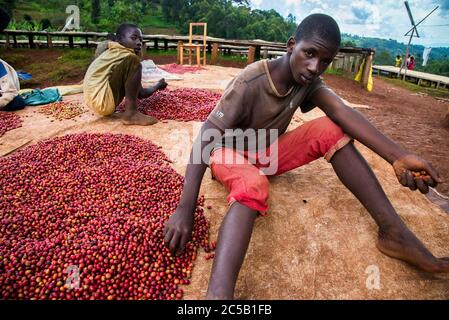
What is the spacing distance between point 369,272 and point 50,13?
1000 inches

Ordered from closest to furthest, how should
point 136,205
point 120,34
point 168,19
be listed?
point 136,205 → point 120,34 → point 168,19

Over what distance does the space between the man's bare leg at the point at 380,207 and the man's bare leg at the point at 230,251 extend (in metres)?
0.65

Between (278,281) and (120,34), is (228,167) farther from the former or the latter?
(120,34)

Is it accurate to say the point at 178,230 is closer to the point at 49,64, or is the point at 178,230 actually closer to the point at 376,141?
the point at 376,141

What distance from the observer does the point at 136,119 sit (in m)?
3.51

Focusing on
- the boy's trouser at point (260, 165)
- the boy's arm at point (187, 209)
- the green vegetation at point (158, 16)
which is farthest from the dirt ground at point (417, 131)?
the green vegetation at point (158, 16)

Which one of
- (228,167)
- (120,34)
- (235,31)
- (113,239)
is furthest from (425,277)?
(235,31)

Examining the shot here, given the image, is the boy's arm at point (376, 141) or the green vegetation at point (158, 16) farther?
the green vegetation at point (158, 16)

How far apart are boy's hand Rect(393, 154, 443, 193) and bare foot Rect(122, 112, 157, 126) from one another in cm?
271

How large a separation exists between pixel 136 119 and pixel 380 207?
9.01 ft

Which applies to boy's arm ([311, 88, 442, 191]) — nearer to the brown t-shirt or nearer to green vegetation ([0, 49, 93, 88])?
the brown t-shirt

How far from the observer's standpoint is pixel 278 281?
1.61m

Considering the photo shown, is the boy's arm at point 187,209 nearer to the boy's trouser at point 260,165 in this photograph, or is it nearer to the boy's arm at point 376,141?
the boy's trouser at point 260,165

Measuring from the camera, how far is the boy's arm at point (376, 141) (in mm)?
1573
